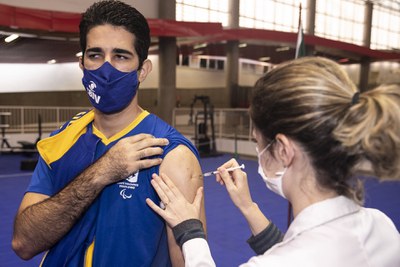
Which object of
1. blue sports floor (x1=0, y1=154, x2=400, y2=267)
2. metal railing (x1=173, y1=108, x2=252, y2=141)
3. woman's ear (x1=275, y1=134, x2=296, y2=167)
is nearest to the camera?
woman's ear (x1=275, y1=134, x2=296, y2=167)

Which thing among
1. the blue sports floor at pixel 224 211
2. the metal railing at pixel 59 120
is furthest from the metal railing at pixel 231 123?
the blue sports floor at pixel 224 211

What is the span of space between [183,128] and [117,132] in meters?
11.1

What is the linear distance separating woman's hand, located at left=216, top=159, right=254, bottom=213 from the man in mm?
109

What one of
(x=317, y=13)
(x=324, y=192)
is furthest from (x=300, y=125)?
(x=317, y=13)

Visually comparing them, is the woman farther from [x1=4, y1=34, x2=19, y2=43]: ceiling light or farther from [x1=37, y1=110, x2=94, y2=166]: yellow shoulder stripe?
[x1=4, y1=34, x2=19, y2=43]: ceiling light

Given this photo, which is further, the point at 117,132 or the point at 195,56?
the point at 195,56

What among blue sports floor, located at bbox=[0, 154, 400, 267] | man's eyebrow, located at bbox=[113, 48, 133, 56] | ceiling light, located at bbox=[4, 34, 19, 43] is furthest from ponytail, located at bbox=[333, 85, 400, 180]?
ceiling light, located at bbox=[4, 34, 19, 43]

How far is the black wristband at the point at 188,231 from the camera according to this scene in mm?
1076

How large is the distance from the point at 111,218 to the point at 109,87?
1.54 ft

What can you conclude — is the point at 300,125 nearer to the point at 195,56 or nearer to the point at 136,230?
the point at 136,230

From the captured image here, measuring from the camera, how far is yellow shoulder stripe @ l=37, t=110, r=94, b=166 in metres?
1.37

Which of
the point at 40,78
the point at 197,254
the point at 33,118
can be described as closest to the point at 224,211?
the point at 197,254

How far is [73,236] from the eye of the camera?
1278 millimetres

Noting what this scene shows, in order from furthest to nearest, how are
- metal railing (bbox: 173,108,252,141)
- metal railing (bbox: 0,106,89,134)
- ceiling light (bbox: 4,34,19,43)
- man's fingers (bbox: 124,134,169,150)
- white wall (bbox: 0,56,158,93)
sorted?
white wall (bbox: 0,56,158,93)
metal railing (bbox: 0,106,89,134)
metal railing (bbox: 173,108,252,141)
ceiling light (bbox: 4,34,19,43)
man's fingers (bbox: 124,134,169,150)
